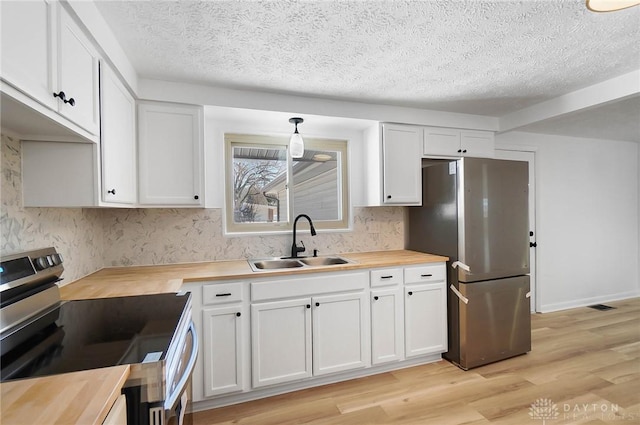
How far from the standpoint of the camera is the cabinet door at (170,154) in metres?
2.01

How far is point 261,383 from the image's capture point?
198 cm

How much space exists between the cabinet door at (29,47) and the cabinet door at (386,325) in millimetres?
2168

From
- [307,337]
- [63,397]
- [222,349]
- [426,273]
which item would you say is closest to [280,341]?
[307,337]

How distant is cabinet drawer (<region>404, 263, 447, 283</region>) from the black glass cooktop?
1.71m

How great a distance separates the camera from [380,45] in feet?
5.53

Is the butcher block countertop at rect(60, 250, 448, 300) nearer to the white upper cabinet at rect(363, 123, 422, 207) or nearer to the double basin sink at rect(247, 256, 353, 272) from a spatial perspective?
the double basin sink at rect(247, 256, 353, 272)

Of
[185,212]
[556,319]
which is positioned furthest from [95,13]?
[556,319]

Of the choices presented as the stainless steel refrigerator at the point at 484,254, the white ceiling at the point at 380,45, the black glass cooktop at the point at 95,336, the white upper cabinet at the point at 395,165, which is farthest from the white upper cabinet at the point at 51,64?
the stainless steel refrigerator at the point at 484,254

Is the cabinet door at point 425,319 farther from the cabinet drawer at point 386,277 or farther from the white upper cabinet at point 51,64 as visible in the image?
the white upper cabinet at point 51,64

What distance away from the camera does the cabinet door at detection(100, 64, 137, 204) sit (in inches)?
58.9

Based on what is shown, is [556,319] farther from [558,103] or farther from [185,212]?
[185,212]

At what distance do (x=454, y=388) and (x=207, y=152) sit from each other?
8.87ft

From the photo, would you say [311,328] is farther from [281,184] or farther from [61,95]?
[61,95]

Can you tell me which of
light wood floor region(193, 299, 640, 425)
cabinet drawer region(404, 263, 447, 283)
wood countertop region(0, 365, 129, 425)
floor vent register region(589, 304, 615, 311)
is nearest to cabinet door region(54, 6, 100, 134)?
wood countertop region(0, 365, 129, 425)
